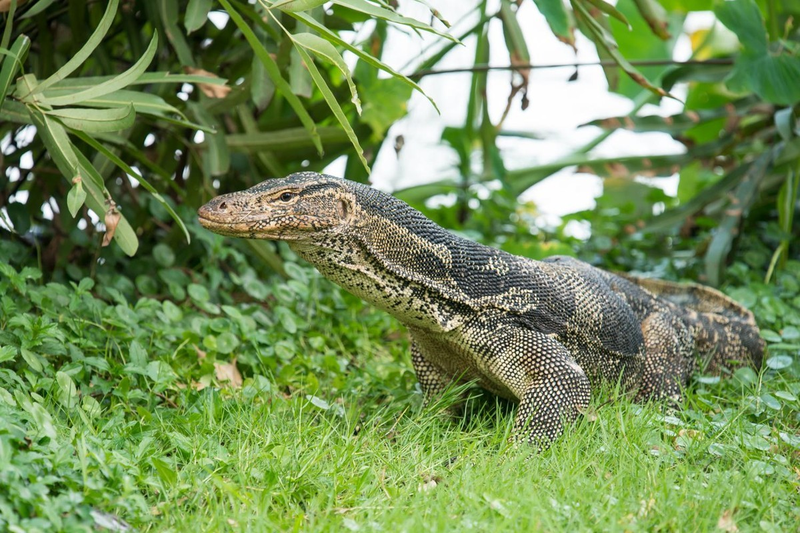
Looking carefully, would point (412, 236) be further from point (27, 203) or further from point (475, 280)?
point (27, 203)

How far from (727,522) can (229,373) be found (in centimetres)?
263

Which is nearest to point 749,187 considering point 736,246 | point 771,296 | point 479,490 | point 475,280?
point 736,246

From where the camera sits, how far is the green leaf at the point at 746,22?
17.5 feet

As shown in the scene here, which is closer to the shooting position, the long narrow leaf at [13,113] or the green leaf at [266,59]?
the green leaf at [266,59]

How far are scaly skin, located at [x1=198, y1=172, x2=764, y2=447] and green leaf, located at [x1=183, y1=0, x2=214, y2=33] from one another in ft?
3.28

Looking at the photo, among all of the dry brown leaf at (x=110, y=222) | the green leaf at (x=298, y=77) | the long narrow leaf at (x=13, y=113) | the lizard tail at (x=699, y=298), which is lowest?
the lizard tail at (x=699, y=298)

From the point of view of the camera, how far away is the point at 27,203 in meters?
5.30

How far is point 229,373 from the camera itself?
14.9ft

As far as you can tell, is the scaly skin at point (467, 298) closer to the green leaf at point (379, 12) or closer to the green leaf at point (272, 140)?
the green leaf at point (379, 12)

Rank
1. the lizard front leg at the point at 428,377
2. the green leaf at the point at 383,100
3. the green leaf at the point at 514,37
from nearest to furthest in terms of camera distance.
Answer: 1. the lizard front leg at the point at 428,377
2. the green leaf at the point at 514,37
3. the green leaf at the point at 383,100

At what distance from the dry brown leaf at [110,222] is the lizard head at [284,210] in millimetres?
375

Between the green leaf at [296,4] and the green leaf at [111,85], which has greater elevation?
the green leaf at [296,4]

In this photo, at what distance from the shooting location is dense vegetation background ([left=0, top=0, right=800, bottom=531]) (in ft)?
10.1

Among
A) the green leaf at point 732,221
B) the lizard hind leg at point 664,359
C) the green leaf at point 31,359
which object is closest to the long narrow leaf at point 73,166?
the green leaf at point 31,359
